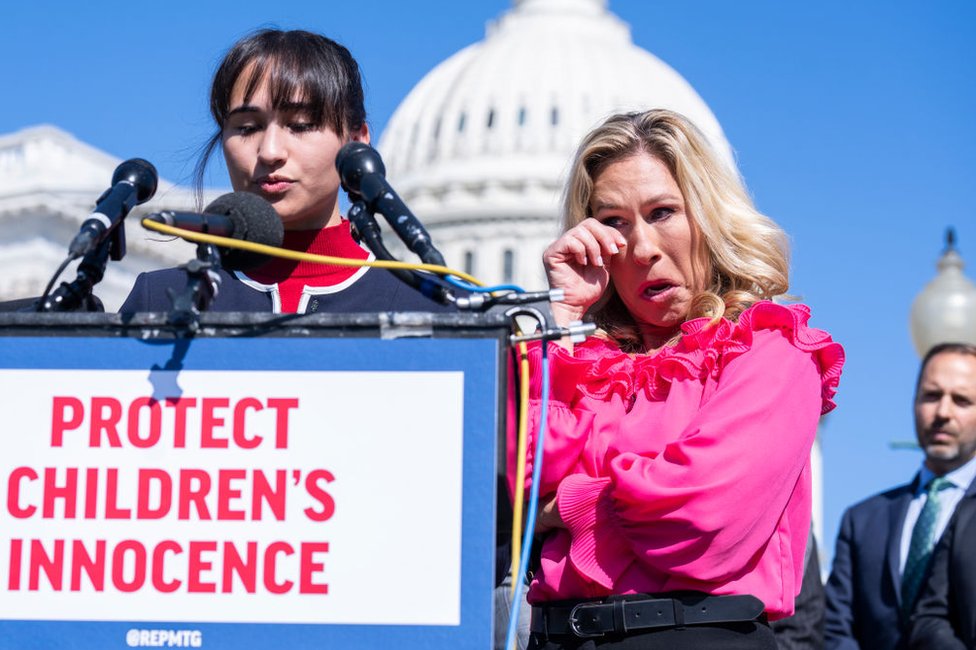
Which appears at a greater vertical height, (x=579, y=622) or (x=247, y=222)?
(x=247, y=222)

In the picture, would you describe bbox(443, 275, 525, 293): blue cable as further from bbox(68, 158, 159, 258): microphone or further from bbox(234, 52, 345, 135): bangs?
bbox(234, 52, 345, 135): bangs

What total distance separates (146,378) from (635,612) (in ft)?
3.38

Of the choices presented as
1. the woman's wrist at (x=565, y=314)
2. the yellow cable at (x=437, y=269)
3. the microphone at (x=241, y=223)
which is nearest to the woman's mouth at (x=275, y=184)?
the woman's wrist at (x=565, y=314)

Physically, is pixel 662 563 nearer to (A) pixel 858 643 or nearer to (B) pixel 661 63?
(A) pixel 858 643

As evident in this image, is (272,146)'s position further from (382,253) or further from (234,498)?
(234,498)

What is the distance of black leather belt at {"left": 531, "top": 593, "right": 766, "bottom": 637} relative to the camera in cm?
296

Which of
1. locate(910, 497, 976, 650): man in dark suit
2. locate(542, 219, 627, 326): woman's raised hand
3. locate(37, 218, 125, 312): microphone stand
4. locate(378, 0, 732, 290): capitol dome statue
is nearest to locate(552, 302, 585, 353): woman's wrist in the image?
locate(542, 219, 627, 326): woman's raised hand

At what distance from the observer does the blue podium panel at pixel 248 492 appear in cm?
237

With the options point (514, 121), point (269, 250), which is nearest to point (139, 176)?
point (269, 250)

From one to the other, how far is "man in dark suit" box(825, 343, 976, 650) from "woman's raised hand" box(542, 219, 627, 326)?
3823 millimetres

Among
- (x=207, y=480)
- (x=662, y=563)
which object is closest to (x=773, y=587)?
(x=662, y=563)

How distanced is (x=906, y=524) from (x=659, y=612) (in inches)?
173

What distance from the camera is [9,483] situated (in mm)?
2449

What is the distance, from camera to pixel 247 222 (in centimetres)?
267
